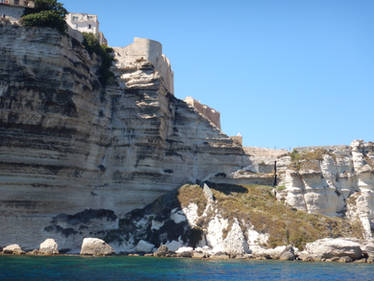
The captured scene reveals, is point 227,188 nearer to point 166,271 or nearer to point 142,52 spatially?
point 142,52

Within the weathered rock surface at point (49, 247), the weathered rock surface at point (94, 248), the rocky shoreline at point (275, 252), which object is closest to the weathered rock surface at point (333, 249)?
the rocky shoreline at point (275, 252)

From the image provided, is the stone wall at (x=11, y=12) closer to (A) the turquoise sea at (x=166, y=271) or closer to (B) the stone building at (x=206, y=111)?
(A) the turquoise sea at (x=166, y=271)

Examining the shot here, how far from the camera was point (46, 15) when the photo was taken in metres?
49.6

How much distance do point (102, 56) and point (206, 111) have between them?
25.5m

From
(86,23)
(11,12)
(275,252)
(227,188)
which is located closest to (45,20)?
(11,12)

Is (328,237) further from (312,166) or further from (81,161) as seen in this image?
(81,161)

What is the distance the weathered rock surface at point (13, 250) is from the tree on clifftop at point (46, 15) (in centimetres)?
2314

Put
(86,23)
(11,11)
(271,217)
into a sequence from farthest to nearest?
1. (86,23)
2. (11,11)
3. (271,217)

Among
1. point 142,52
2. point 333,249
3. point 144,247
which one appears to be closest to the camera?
point 333,249

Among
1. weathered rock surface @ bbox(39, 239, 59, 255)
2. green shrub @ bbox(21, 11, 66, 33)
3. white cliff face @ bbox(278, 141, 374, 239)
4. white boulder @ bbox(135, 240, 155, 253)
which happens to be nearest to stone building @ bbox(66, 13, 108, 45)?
green shrub @ bbox(21, 11, 66, 33)

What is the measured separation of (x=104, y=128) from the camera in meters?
55.0

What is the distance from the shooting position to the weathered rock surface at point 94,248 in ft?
145

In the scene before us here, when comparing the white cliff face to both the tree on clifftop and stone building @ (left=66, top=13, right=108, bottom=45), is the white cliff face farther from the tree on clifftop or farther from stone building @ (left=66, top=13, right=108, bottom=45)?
stone building @ (left=66, top=13, right=108, bottom=45)

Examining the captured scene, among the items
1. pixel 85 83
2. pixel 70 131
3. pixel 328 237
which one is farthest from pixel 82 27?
pixel 328 237
